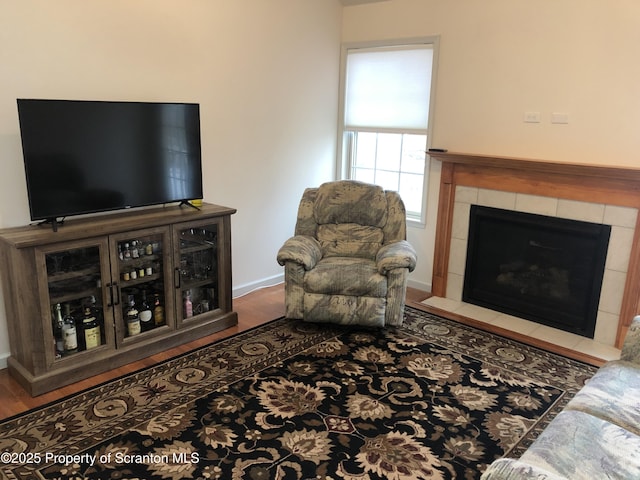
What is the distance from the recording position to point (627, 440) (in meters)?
1.70

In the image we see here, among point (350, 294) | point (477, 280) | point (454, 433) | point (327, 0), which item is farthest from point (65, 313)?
point (327, 0)

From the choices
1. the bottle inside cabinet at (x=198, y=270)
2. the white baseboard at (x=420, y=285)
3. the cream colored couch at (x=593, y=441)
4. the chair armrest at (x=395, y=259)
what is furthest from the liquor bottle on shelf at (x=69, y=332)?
the white baseboard at (x=420, y=285)

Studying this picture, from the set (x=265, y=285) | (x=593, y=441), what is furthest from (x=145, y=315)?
(x=593, y=441)

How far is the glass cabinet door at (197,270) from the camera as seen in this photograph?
130 inches

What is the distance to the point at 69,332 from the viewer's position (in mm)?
2828

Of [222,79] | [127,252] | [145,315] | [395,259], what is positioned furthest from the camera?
[222,79]

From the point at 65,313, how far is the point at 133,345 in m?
0.44

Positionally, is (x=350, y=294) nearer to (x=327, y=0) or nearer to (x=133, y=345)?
(x=133, y=345)

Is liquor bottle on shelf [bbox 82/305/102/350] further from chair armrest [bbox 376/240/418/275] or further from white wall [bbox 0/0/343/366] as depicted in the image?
chair armrest [bbox 376/240/418/275]

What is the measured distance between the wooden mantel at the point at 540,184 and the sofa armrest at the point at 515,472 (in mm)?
2463

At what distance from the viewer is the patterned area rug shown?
2207mm

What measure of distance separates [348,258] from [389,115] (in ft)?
4.96

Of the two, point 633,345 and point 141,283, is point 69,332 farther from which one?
point 633,345

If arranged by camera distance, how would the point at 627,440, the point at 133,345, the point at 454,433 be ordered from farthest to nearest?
the point at 133,345 → the point at 454,433 → the point at 627,440
